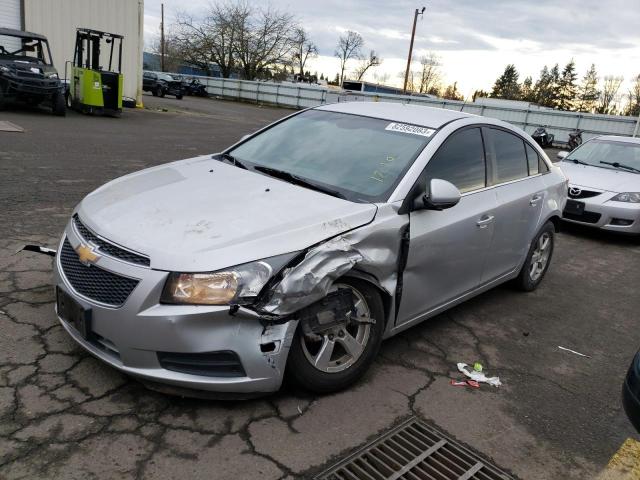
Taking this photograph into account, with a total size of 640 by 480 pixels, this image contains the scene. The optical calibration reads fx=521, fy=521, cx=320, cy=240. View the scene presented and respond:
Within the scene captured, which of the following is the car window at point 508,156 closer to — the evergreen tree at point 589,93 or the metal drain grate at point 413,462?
the metal drain grate at point 413,462

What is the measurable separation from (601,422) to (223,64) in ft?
172

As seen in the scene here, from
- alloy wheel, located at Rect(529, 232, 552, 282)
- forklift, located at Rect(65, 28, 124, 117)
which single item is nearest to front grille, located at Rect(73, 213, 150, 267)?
alloy wheel, located at Rect(529, 232, 552, 282)

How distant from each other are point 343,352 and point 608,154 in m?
7.42

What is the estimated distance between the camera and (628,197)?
7.29 m

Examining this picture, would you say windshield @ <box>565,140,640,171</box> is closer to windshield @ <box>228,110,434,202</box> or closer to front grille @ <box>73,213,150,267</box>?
windshield @ <box>228,110,434,202</box>

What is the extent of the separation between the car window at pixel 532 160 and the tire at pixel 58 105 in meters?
14.5

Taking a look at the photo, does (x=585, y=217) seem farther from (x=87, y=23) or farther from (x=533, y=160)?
(x=87, y=23)

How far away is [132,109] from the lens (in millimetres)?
21281

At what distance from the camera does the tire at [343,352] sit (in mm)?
2742

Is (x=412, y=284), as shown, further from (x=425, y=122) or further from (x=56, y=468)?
(x=56, y=468)

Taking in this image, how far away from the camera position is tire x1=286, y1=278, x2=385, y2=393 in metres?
2.74

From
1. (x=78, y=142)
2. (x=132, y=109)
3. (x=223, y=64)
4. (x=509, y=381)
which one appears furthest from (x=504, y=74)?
(x=509, y=381)

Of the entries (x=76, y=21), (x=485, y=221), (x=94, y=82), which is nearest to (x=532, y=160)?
(x=485, y=221)

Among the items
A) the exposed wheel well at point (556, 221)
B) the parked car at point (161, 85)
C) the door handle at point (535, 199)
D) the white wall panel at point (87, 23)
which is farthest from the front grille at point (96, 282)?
the parked car at point (161, 85)
